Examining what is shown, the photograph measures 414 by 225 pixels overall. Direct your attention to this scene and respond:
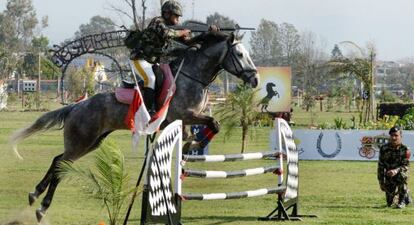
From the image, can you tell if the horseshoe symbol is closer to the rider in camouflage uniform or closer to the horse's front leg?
the rider in camouflage uniform

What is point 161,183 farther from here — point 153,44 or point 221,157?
point 153,44

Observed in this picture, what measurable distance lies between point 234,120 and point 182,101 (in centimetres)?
1515

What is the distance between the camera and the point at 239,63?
13.1 meters

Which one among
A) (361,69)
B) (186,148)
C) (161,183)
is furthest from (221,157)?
(361,69)

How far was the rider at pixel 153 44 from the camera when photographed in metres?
12.7

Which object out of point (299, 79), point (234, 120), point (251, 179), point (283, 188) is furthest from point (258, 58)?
point (283, 188)

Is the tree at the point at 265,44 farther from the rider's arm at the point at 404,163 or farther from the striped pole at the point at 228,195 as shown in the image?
the striped pole at the point at 228,195

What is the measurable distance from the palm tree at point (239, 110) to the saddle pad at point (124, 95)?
47.3ft

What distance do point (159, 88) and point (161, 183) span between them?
2964 mm

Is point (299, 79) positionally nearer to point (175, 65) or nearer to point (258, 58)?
point (258, 58)

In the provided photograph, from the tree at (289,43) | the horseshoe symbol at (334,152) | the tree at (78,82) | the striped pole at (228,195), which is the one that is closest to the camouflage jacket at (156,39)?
the striped pole at (228,195)

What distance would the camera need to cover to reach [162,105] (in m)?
12.7

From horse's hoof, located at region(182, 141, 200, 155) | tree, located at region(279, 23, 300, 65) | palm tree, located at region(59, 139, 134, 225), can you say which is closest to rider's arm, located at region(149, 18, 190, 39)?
horse's hoof, located at region(182, 141, 200, 155)

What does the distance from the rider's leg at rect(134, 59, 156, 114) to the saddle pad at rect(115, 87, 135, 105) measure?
0.19 metres
